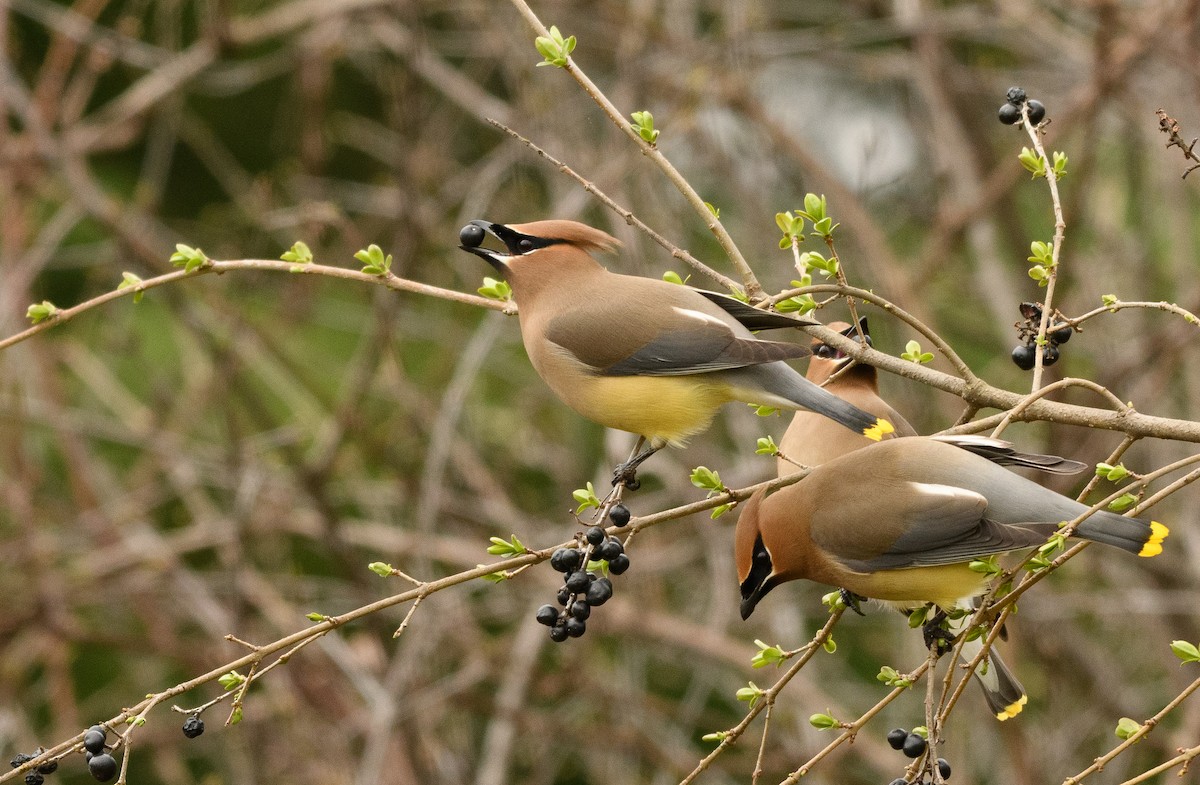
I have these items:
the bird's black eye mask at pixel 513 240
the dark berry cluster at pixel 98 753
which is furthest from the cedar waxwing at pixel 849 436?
the dark berry cluster at pixel 98 753

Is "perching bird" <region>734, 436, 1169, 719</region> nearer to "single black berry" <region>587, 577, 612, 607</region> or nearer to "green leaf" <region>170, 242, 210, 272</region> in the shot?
"single black berry" <region>587, 577, 612, 607</region>

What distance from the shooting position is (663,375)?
135 inches

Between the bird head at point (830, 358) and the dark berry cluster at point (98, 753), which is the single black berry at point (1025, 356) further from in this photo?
the dark berry cluster at point (98, 753)

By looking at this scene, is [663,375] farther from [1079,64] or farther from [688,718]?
[1079,64]

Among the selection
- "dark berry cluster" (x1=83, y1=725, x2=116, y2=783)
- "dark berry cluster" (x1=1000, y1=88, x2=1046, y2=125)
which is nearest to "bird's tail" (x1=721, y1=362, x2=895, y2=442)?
"dark berry cluster" (x1=1000, y1=88, x2=1046, y2=125)

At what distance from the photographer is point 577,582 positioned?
2645 millimetres

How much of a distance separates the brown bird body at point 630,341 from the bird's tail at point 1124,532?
591mm

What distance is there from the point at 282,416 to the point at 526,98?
3185 millimetres

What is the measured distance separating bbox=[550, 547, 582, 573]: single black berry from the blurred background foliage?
304 centimetres

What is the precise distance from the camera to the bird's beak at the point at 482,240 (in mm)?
3371

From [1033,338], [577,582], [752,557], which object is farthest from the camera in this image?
[752,557]

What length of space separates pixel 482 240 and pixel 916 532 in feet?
3.82

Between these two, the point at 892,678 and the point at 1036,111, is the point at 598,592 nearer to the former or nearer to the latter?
the point at 892,678

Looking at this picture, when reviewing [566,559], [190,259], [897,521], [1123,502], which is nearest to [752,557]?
[897,521]
